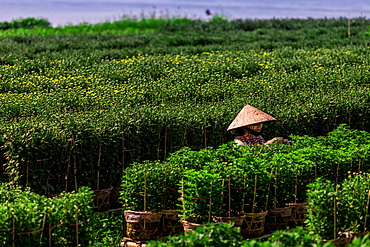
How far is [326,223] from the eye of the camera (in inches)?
280

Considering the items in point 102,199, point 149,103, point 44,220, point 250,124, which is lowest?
point 102,199

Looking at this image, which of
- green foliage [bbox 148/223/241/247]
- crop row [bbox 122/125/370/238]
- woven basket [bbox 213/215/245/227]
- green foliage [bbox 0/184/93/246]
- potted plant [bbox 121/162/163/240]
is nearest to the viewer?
green foliage [bbox 148/223/241/247]

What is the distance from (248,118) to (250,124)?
136 mm

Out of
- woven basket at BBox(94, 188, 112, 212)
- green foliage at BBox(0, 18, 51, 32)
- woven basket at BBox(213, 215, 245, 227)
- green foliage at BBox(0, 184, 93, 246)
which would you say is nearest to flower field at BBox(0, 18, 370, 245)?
woven basket at BBox(94, 188, 112, 212)

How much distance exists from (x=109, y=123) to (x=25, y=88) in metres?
5.88

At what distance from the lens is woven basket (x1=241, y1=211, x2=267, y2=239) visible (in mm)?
7832

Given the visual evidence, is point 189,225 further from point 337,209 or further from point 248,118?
point 248,118

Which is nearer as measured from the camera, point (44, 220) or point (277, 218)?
point (44, 220)

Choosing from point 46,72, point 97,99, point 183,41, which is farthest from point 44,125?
point 183,41

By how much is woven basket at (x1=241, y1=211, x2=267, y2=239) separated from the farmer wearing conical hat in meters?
2.70

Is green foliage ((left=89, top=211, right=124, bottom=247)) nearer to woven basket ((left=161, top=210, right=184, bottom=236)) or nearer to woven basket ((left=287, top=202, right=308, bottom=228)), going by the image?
woven basket ((left=161, top=210, right=184, bottom=236))

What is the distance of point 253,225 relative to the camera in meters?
7.91

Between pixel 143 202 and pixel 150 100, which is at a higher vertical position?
pixel 150 100

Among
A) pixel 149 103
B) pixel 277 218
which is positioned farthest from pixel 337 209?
pixel 149 103
